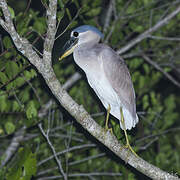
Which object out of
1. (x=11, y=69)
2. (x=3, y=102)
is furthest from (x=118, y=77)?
(x=3, y=102)

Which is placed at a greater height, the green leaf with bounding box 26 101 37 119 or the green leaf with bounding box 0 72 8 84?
the green leaf with bounding box 0 72 8 84

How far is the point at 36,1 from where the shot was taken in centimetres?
503

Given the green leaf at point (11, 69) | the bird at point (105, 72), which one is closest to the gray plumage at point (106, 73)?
the bird at point (105, 72)

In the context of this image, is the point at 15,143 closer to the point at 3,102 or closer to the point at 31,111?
the point at 3,102

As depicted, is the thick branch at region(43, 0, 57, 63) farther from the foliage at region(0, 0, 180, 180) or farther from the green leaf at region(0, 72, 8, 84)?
the green leaf at region(0, 72, 8, 84)

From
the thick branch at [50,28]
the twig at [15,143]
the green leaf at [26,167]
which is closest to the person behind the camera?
the thick branch at [50,28]

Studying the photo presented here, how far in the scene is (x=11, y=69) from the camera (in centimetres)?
297

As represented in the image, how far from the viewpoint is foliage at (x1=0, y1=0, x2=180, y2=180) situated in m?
3.11

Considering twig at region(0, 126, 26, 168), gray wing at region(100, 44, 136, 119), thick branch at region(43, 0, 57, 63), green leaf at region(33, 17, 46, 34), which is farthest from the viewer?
twig at region(0, 126, 26, 168)

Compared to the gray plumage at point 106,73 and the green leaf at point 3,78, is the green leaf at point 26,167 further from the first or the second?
the gray plumage at point 106,73

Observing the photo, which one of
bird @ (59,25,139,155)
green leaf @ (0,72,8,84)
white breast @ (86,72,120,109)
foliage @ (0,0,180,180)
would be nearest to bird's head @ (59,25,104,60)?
bird @ (59,25,139,155)

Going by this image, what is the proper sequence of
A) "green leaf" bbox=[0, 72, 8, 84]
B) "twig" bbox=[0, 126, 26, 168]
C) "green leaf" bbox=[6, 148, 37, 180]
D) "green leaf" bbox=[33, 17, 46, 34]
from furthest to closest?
"twig" bbox=[0, 126, 26, 168] → "green leaf" bbox=[33, 17, 46, 34] → "green leaf" bbox=[0, 72, 8, 84] → "green leaf" bbox=[6, 148, 37, 180]

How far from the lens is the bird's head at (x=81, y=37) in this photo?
3195 mm

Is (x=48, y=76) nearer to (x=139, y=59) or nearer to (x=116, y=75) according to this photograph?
(x=116, y=75)
